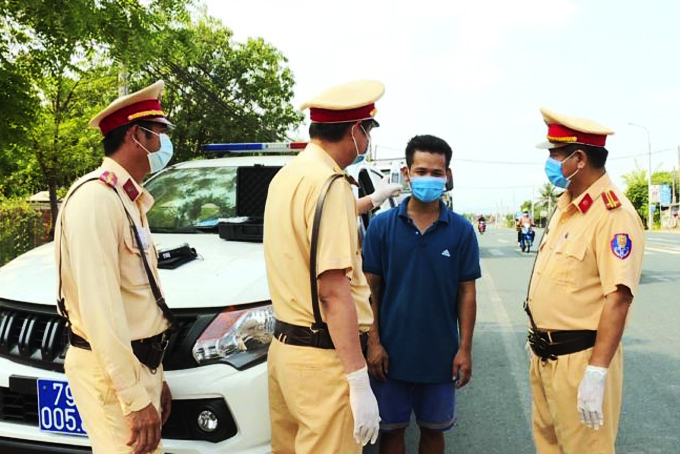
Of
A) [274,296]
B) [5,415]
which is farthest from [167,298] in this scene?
[5,415]

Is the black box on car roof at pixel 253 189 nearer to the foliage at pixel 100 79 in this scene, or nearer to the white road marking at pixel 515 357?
the white road marking at pixel 515 357

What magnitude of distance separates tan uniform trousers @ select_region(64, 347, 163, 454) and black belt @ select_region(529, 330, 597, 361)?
5.31 ft

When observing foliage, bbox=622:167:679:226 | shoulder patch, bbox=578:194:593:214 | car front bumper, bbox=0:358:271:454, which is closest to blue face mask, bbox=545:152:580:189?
shoulder patch, bbox=578:194:593:214

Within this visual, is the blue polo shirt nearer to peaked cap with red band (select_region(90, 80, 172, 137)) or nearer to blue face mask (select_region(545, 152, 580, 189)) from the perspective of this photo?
blue face mask (select_region(545, 152, 580, 189))

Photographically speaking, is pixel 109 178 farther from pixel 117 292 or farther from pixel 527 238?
pixel 527 238

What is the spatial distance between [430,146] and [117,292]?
1.78m

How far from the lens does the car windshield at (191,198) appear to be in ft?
13.4

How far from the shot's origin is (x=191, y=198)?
4297mm

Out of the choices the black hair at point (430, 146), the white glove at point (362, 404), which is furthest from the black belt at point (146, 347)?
the black hair at point (430, 146)

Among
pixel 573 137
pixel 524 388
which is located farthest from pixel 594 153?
pixel 524 388

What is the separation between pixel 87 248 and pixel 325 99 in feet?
3.08

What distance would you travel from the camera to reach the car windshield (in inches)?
161

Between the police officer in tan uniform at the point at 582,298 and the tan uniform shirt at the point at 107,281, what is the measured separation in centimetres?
165

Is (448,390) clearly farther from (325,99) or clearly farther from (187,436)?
(325,99)
